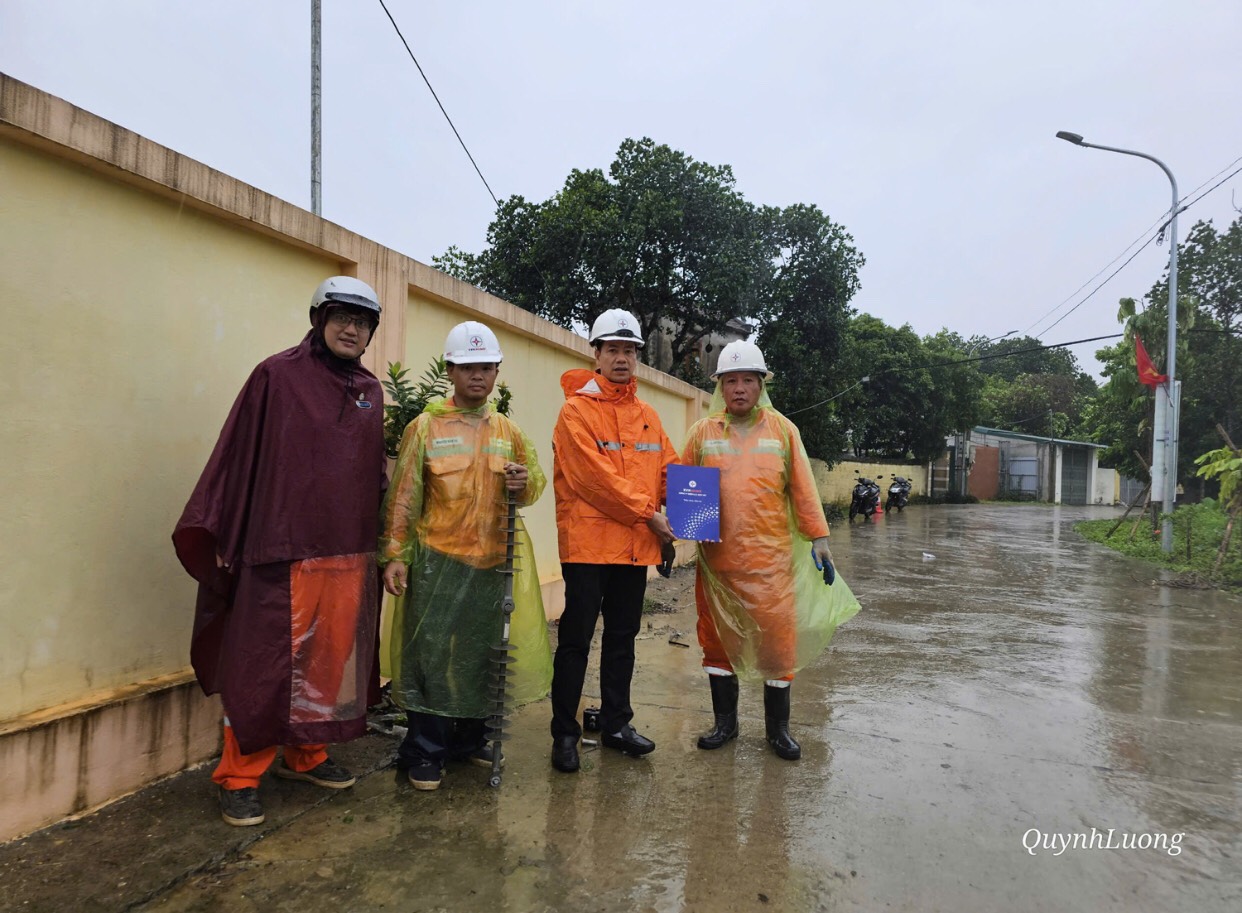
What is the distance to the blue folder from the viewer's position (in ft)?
10.1

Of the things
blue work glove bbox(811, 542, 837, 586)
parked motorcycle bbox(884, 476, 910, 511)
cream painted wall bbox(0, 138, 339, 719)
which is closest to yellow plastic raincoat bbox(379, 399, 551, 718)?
cream painted wall bbox(0, 138, 339, 719)

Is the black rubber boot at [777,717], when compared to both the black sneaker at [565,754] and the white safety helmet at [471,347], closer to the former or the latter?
the black sneaker at [565,754]

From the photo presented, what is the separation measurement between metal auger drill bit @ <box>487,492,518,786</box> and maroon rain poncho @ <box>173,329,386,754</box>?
1.51ft

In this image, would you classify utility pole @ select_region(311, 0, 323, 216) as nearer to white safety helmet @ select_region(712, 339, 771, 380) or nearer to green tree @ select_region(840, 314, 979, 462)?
white safety helmet @ select_region(712, 339, 771, 380)

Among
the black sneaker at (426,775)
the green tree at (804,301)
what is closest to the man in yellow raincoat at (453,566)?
the black sneaker at (426,775)

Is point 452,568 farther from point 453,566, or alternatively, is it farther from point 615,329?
point 615,329

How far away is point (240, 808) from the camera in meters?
2.34

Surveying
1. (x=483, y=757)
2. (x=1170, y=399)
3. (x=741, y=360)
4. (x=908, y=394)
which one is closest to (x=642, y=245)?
(x=1170, y=399)

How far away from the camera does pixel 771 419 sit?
10.9ft

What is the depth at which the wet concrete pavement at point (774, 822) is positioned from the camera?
2.04 m

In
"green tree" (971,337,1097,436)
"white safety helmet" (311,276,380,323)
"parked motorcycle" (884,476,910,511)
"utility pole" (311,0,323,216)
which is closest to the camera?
"white safety helmet" (311,276,380,323)

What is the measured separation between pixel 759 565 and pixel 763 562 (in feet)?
0.07

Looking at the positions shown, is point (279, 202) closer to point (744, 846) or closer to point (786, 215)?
point (744, 846)

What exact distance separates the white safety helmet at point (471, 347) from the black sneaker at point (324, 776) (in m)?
1.54
